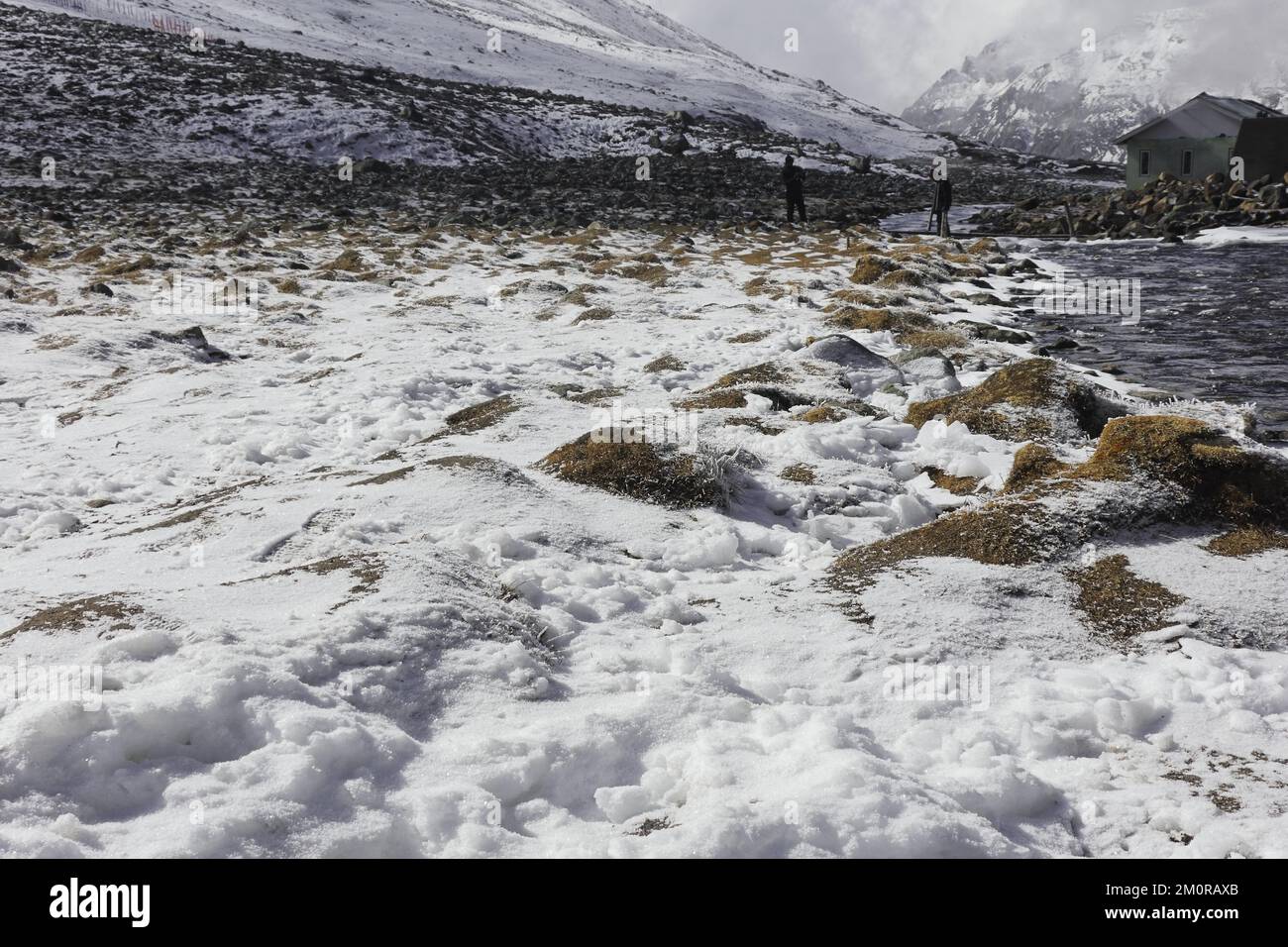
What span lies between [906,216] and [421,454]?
97.2ft

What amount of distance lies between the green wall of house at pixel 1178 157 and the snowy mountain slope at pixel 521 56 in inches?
892

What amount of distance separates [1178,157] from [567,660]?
51621 millimetres

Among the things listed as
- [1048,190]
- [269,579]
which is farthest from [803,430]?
[1048,190]

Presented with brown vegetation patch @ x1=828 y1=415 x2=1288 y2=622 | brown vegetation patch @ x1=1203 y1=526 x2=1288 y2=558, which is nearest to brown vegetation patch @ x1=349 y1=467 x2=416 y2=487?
brown vegetation patch @ x1=828 y1=415 x2=1288 y2=622

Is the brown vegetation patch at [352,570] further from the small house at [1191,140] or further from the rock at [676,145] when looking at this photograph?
the small house at [1191,140]

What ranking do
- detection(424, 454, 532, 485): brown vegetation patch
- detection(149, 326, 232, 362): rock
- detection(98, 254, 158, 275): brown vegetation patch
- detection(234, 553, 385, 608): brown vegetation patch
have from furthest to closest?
detection(98, 254, 158, 275): brown vegetation patch
detection(149, 326, 232, 362): rock
detection(424, 454, 532, 485): brown vegetation patch
detection(234, 553, 385, 608): brown vegetation patch

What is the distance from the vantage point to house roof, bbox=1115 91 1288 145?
43.6m

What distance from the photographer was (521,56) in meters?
73.9

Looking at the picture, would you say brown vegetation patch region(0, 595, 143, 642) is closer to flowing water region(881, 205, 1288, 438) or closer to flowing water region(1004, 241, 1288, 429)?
flowing water region(881, 205, 1288, 438)

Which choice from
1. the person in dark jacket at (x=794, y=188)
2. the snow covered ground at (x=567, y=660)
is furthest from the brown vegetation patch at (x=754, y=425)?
the person in dark jacket at (x=794, y=188)

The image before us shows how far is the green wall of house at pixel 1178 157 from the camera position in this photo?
4369cm

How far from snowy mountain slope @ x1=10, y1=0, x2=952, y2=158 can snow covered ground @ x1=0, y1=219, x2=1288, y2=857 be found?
58.6 m

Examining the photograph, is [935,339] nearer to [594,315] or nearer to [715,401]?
[715,401]

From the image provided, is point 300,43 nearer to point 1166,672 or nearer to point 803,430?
point 803,430
